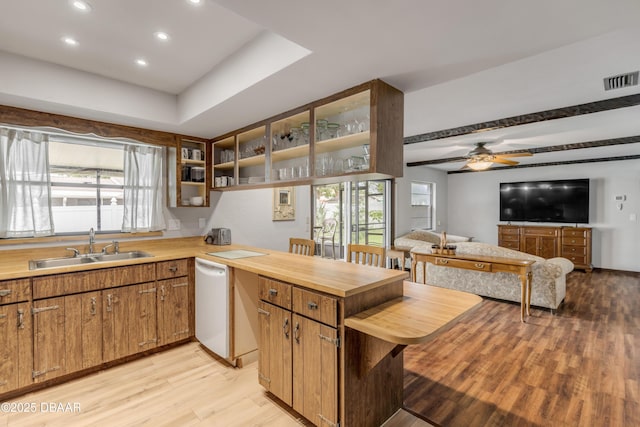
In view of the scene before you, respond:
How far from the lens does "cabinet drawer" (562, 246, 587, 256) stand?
21.3ft

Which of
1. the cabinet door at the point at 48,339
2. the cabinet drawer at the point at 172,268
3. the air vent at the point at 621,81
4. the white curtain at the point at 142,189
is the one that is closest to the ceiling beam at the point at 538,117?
the air vent at the point at 621,81

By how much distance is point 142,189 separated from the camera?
11.0 feet

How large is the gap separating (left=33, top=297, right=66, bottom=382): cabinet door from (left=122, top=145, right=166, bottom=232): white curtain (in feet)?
3.68

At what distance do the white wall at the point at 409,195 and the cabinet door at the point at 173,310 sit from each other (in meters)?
4.81

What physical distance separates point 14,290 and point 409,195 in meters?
6.73

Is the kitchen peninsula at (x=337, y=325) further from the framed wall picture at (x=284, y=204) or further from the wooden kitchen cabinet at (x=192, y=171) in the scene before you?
the framed wall picture at (x=284, y=204)

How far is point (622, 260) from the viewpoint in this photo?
6.44 m

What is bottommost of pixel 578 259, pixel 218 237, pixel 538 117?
pixel 578 259

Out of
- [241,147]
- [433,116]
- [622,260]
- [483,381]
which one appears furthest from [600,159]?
[241,147]

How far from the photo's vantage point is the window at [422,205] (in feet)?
24.7

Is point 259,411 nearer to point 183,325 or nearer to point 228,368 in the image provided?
point 228,368

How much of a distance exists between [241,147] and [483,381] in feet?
10.3

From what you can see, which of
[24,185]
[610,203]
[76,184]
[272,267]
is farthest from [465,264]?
[610,203]

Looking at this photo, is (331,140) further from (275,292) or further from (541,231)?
(541,231)
